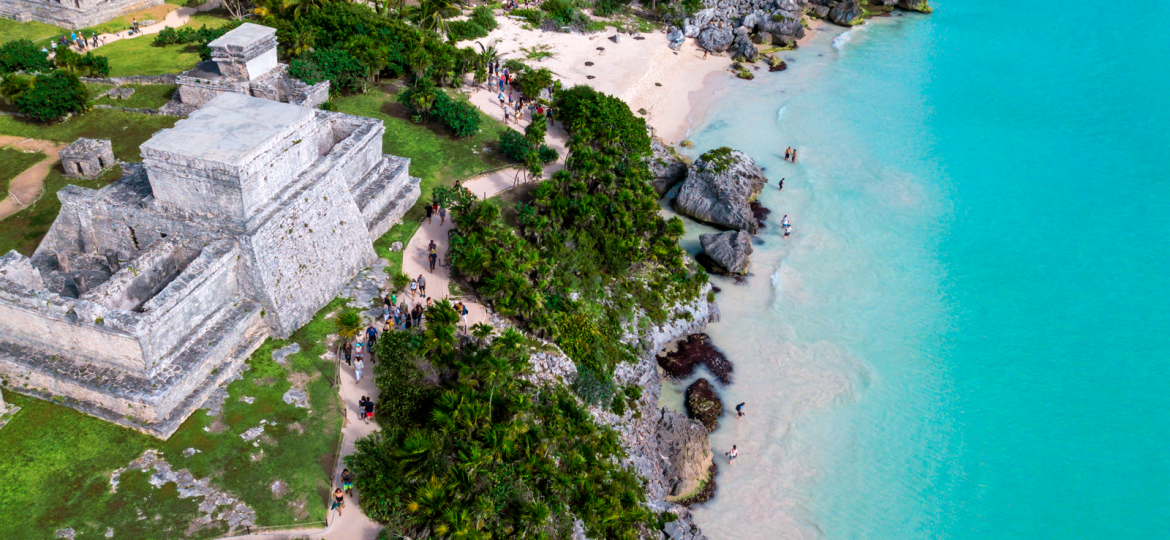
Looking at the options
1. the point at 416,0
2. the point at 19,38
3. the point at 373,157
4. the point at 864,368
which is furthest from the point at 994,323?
the point at 19,38

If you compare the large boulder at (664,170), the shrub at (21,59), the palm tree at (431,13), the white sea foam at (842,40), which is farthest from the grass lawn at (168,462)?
the white sea foam at (842,40)

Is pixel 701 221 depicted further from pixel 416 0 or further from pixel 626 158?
pixel 416 0

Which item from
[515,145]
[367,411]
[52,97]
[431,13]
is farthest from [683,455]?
[431,13]

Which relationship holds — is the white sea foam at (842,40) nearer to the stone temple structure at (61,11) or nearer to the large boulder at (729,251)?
the large boulder at (729,251)

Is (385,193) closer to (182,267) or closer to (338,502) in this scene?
(182,267)

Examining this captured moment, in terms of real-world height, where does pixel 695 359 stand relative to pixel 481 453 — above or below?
below

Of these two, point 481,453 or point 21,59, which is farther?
point 21,59
